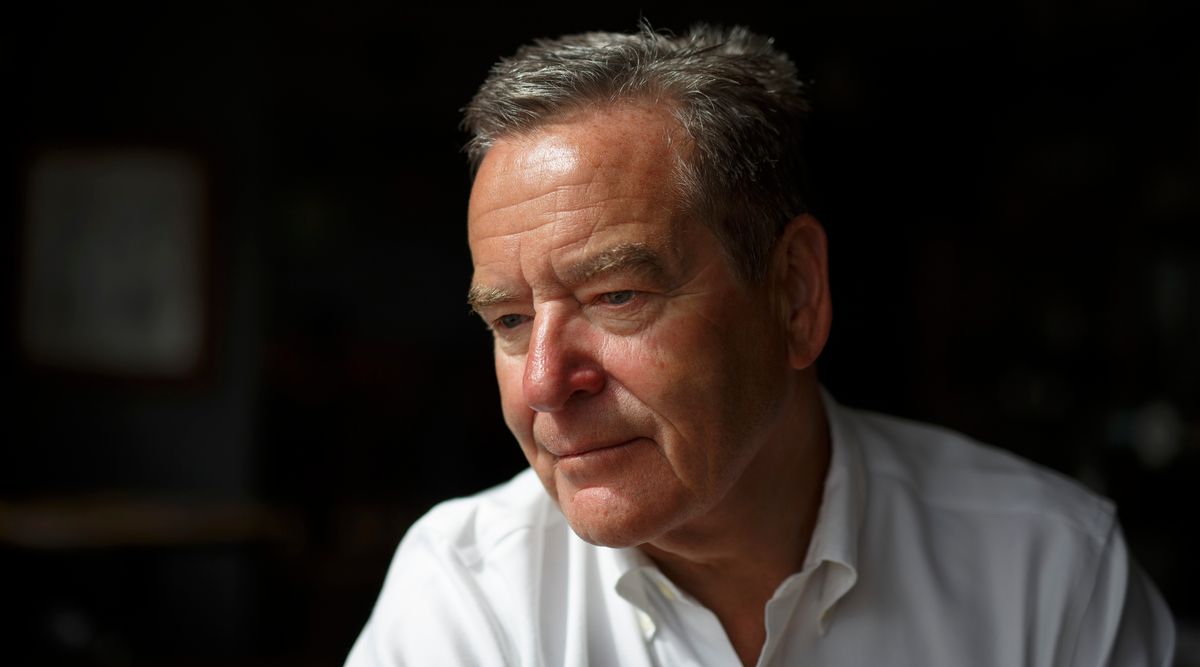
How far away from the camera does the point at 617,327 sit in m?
1.25

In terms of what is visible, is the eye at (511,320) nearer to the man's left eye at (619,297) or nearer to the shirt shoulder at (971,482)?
the man's left eye at (619,297)

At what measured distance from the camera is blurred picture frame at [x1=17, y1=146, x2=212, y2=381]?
488 centimetres

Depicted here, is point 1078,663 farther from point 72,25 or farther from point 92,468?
point 72,25

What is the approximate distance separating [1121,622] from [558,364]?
2.87 ft

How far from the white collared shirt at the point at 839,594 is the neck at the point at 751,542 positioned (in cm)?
4

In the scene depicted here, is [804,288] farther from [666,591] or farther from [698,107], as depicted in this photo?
[666,591]

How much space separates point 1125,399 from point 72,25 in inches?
219

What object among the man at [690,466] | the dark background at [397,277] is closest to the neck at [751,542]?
the man at [690,466]

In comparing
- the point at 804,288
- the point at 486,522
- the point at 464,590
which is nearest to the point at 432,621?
the point at 464,590

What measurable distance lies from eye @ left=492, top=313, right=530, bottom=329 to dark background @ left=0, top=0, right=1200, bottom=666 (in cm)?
253

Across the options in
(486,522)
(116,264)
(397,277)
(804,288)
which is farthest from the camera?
(397,277)

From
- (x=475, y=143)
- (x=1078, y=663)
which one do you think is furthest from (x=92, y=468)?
(x=1078, y=663)

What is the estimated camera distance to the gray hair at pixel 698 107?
1.31 m

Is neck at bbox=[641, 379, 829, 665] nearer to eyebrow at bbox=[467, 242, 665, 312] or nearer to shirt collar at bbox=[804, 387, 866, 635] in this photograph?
shirt collar at bbox=[804, 387, 866, 635]
